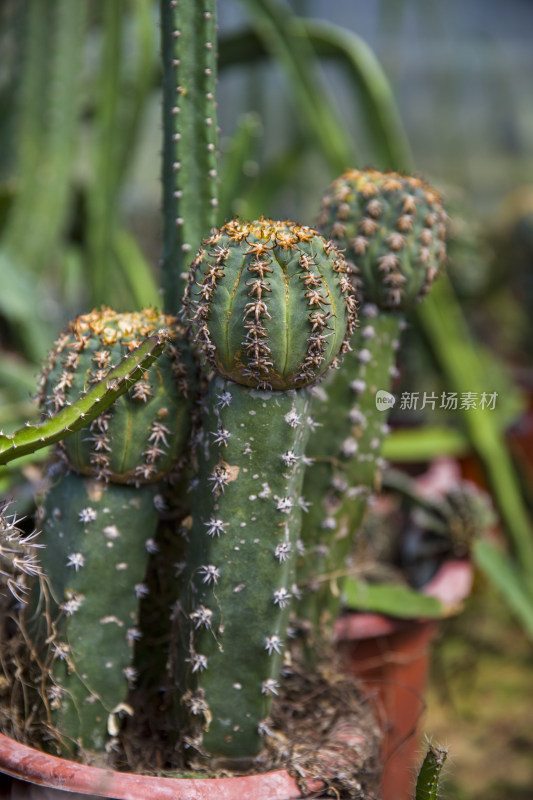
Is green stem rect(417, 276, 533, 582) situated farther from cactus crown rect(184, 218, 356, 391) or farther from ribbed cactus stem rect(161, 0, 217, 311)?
cactus crown rect(184, 218, 356, 391)

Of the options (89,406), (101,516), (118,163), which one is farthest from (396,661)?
(118,163)

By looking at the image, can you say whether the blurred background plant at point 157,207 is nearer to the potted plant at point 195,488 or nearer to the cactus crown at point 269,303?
the potted plant at point 195,488

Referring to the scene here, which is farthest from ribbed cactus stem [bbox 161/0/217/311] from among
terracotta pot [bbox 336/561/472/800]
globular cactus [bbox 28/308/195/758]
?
terracotta pot [bbox 336/561/472/800]

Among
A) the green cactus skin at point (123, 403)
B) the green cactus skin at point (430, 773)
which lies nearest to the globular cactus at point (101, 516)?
the green cactus skin at point (123, 403)

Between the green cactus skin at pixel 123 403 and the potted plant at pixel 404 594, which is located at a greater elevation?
the green cactus skin at pixel 123 403

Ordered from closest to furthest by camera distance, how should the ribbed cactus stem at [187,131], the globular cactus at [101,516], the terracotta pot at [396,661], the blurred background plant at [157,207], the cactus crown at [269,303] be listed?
the cactus crown at [269,303] < the globular cactus at [101,516] < the ribbed cactus stem at [187,131] < the terracotta pot at [396,661] < the blurred background plant at [157,207]

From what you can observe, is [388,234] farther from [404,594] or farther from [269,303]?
[404,594]
